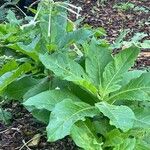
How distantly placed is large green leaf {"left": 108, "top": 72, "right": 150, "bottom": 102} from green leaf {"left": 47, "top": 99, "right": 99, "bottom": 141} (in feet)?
0.50

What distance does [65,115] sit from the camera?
2152mm

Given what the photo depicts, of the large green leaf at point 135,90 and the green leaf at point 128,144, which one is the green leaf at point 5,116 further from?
the green leaf at point 128,144

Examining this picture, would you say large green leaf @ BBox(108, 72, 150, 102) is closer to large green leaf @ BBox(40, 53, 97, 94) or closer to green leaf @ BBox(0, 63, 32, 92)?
large green leaf @ BBox(40, 53, 97, 94)

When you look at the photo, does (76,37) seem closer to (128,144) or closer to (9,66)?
(9,66)

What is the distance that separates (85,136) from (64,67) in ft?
1.24

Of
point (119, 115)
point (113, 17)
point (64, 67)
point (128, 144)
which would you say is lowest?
point (113, 17)

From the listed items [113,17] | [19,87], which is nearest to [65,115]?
[19,87]

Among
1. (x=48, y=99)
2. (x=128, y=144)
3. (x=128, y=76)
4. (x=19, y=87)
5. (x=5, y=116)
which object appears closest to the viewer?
(x=128, y=144)

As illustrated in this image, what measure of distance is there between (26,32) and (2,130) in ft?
2.08

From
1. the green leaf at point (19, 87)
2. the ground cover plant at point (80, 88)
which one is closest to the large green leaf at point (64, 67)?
the ground cover plant at point (80, 88)

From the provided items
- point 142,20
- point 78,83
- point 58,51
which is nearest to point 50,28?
point 58,51

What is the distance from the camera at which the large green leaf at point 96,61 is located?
243 cm

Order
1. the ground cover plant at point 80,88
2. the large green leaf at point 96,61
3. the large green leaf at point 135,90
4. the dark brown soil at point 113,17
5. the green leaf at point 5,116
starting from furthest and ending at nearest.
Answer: the dark brown soil at point 113,17 → the green leaf at point 5,116 → the large green leaf at point 96,61 → the large green leaf at point 135,90 → the ground cover plant at point 80,88

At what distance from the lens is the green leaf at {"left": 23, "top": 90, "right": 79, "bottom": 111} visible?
2200mm
